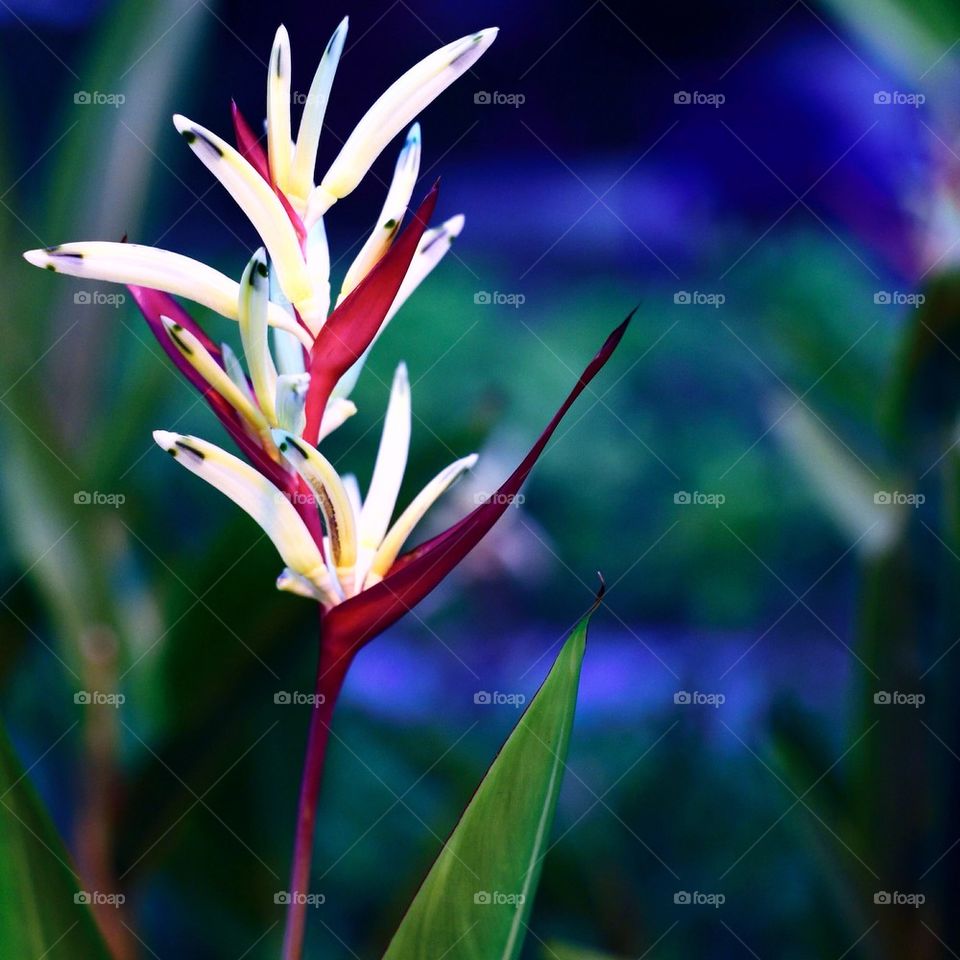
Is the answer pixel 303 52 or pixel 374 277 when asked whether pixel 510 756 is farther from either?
pixel 303 52

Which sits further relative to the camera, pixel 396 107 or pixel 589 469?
pixel 589 469

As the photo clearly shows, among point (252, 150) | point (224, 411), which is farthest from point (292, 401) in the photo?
point (252, 150)

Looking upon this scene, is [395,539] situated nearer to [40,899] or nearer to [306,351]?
[306,351]

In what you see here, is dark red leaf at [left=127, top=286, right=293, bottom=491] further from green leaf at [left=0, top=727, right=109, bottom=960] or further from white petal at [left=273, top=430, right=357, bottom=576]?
green leaf at [left=0, top=727, right=109, bottom=960]

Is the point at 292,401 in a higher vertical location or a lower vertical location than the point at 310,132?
lower

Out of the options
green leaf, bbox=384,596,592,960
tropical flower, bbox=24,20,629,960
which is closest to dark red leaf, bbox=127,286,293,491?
tropical flower, bbox=24,20,629,960
